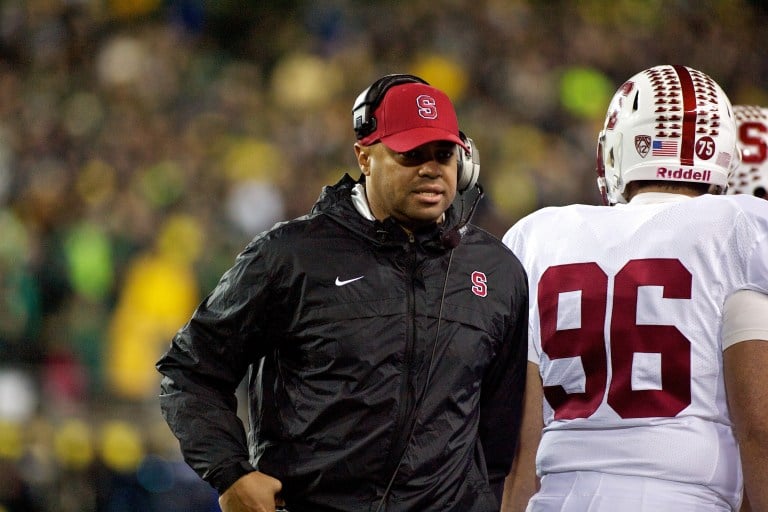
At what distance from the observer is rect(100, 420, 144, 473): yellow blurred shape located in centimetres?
753

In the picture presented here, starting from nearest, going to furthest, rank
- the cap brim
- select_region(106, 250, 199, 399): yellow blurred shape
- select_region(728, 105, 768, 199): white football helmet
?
the cap brim → select_region(728, 105, 768, 199): white football helmet → select_region(106, 250, 199, 399): yellow blurred shape

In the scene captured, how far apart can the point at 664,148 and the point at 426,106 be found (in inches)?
25.9

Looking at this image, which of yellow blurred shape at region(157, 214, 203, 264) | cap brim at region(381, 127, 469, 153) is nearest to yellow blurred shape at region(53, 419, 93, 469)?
yellow blurred shape at region(157, 214, 203, 264)

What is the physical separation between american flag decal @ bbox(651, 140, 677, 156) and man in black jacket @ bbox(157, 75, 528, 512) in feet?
1.70

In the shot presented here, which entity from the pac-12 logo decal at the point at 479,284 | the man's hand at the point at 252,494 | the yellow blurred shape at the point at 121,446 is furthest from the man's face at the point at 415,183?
the yellow blurred shape at the point at 121,446

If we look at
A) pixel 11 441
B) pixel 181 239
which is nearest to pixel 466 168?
pixel 11 441

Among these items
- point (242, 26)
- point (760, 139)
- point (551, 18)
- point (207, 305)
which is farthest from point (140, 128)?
point (207, 305)

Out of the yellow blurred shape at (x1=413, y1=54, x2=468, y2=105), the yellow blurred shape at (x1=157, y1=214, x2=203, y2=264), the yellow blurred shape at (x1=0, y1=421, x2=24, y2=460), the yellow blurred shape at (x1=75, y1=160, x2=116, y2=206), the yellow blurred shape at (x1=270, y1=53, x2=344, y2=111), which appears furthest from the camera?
the yellow blurred shape at (x1=413, y1=54, x2=468, y2=105)

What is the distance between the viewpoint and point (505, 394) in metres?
3.29

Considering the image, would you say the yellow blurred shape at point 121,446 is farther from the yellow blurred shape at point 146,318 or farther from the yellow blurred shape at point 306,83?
the yellow blurred shape at point 306,83

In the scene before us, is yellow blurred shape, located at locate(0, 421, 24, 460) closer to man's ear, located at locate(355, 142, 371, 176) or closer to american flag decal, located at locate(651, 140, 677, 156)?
man's ear, located at locate(355, 142, 371, 176)

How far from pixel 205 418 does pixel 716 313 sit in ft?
4.18

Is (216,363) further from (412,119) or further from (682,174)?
(682,174)

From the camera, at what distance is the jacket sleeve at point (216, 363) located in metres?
3.00
